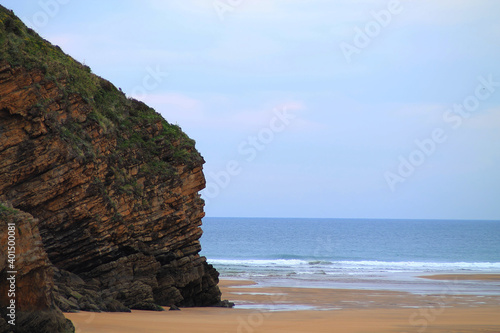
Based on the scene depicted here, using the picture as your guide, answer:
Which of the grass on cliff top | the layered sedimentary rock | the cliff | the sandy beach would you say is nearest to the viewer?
the layered sedimentary rock

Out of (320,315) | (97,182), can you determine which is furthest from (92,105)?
(320,315)

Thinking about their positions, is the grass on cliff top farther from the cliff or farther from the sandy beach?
the sandy beach

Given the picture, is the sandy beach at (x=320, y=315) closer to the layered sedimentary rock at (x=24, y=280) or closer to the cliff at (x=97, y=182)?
the cliff at (x=97, y=182)

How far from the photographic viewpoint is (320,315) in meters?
19.8

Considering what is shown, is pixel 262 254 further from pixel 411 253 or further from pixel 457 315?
pixel 457 315

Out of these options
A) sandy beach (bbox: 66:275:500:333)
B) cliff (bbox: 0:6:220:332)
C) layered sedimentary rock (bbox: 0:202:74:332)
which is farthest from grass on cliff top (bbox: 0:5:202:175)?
layered sedimentary rock (bbox: 0:202:74:332)

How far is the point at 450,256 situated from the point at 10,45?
6310cm

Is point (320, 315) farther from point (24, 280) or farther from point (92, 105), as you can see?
point (24, 280)

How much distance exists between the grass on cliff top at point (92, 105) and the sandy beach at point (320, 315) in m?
5.60

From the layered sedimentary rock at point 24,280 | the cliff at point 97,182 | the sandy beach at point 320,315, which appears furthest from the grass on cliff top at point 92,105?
the layered sedimentary rock at point 24,280

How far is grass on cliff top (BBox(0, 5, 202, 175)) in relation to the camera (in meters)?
17.3

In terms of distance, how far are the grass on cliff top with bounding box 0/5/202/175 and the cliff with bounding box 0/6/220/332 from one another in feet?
0.16

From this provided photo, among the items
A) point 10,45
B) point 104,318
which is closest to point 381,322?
point 104,318

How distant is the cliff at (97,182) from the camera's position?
1627 cm
